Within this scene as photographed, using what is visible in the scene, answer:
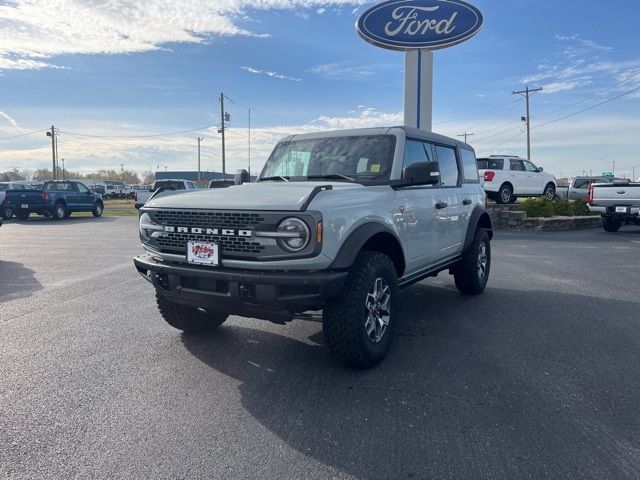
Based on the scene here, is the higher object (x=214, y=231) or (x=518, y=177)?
(x=518, y=177)

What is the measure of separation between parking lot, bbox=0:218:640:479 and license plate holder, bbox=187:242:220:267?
89 cm

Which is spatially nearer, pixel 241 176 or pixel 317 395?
pixel 317 395

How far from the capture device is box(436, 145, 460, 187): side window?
5.64 meters

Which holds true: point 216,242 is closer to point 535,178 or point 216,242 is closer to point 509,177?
point 509,177

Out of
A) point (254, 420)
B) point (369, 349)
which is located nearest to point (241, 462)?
point (254, 420)

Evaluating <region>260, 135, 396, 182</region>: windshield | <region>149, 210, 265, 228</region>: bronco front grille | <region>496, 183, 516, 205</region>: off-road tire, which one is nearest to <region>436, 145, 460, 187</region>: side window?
<region>260, 135, 396, 182</region>: windshield

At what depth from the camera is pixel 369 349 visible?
3775 millimetres

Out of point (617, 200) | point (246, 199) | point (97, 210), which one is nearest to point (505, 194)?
point (617, 200)

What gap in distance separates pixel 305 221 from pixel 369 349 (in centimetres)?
115

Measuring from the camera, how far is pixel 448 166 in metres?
5.89

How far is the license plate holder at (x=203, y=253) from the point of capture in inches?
143

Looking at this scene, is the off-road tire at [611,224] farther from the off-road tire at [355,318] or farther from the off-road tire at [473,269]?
the off-road tire at [355,318]

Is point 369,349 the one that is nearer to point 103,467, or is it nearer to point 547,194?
point 103,467

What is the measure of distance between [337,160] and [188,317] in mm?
2057
